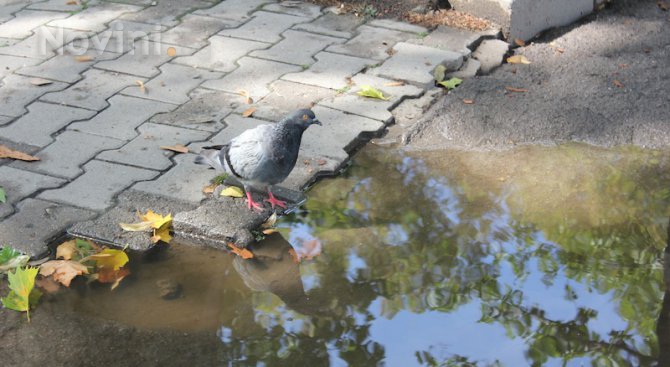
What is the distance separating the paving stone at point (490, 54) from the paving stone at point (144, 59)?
1.88 meters

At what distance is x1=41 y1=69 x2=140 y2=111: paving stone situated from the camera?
511cm

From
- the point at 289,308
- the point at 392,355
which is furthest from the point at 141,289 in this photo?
the point at 392,355

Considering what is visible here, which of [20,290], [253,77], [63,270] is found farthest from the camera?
[253,77]

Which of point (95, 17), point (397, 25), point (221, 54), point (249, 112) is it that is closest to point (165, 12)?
point (95, 17)

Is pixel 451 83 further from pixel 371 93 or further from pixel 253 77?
pixel 253 77

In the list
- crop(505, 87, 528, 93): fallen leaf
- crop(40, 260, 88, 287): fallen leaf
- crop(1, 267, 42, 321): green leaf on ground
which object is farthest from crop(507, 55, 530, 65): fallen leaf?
crop(1, 267, 42, 321): green leaf on ground

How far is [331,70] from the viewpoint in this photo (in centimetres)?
556

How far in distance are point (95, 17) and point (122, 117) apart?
1661mm

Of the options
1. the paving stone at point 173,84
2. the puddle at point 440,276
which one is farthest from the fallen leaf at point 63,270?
the paving stone at point 173,84

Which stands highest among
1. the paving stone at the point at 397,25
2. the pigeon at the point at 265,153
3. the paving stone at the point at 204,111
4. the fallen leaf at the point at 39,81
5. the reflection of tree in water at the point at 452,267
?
the pigeon at the point at 265,153

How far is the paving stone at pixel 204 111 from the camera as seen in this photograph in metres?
4.89

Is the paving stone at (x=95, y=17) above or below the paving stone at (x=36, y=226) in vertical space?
Answer: above

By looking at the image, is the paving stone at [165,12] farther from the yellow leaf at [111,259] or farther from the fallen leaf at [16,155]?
the yellow leaf at [111,259]

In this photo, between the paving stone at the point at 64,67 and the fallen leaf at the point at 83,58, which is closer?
Result: the paving stone at the point at 64,67
